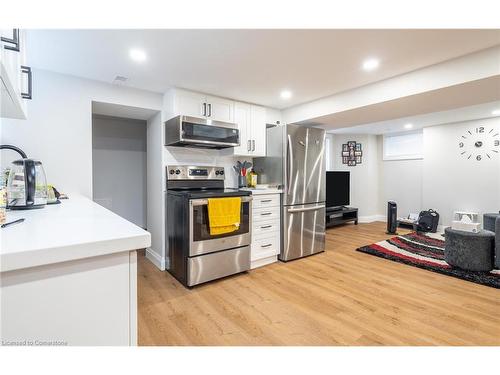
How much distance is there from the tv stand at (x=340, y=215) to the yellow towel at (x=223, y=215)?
10.4 ft

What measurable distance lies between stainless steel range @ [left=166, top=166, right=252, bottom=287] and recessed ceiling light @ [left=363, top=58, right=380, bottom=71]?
1745 millimetres

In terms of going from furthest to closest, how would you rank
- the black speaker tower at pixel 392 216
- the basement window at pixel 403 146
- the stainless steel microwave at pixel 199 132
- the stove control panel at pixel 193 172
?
1. the basement window at pixel 403 146
2. the black speaker tower at pixel 392 216
3. the stove control panel at pixel 193 172
4. the stainless steel microwave at pixel 199 132

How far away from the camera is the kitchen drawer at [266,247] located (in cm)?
313

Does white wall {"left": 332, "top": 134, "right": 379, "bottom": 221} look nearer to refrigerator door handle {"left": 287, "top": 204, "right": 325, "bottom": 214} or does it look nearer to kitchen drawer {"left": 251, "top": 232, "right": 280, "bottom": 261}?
refrigerator door handle {"left": 287, "top": 204, "right": 325, "bottom": 214}

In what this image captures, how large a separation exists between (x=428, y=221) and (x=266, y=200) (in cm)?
375

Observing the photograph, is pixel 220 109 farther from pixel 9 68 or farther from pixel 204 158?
pixel 9 68

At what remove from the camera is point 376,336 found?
1755 mm

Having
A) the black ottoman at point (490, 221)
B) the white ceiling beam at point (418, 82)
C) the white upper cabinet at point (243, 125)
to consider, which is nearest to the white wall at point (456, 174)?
the black ottoman at point (490, 221)

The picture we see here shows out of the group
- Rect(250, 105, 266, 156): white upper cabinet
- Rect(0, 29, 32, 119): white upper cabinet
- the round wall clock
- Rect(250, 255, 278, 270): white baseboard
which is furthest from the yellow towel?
the round wall clock

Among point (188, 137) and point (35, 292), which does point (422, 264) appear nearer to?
point (188, 137)

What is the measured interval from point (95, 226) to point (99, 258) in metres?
0.20

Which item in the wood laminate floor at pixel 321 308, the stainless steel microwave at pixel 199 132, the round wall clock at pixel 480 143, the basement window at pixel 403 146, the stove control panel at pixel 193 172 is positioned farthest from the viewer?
the basement window at pixel 403 146

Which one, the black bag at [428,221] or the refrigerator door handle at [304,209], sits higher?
the refrigerator door handle at [304,209]

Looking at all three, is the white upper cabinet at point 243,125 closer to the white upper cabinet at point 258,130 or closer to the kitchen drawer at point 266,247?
the white upper cabinet at point 258,130
